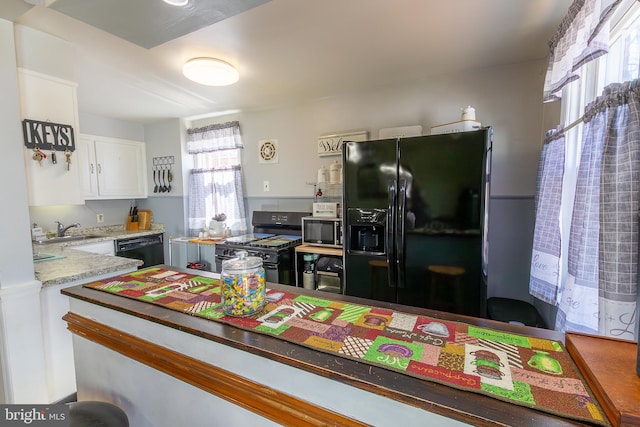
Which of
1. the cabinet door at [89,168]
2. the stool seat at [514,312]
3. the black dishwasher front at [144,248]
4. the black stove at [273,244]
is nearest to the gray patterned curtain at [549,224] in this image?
the stool seat at [514,312]

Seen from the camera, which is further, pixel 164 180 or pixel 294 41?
pixel 164 180

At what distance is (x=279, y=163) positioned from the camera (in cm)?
340

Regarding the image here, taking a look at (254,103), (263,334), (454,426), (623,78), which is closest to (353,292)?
(263,334)

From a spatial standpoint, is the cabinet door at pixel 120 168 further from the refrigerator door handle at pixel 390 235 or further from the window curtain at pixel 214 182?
the refrigerator door handle at pixel 390 235

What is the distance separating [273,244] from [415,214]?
4.62 ft

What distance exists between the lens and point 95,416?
868mm

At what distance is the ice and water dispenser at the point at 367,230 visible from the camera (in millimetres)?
2229

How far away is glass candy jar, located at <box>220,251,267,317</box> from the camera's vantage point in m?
0.90

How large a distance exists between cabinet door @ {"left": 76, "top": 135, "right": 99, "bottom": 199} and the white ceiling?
64 cm

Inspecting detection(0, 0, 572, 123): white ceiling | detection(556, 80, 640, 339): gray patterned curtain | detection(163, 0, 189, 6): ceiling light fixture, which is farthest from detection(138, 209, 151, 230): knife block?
detection(556, 80, 640, 339): gray patterned curtain

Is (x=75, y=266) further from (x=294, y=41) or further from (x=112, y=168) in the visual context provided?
(x=112, y=168)

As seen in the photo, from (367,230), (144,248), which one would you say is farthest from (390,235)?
(144,248)

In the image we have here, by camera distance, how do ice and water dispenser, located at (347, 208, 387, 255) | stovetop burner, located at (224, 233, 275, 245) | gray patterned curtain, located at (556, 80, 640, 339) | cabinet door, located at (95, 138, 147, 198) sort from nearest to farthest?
gray patterned curtain, located at (556, 80, 640, 339) → ice and water dispenser, located at (347, 208, 387, 255) → stovetop burner, located at (224, 233, 275, 245) → cabinet door, located at (95, 138, 147, 198)

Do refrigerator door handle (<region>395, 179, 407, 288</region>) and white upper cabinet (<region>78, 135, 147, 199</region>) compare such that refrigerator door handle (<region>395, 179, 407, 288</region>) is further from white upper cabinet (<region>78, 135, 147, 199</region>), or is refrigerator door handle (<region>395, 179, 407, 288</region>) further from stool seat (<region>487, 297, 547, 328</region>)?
white upper cabinet (<region>78, 135, 147, 199</region>)
